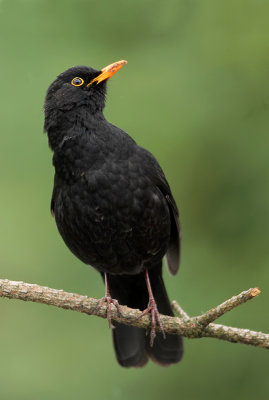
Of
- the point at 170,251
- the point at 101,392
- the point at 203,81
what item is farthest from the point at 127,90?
the point at 101,392

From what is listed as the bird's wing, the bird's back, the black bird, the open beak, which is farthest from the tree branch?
the open beak

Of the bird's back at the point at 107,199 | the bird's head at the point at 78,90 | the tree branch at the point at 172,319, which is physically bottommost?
the tree branch at the point at 172,319

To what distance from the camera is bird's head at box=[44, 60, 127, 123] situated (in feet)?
17.6

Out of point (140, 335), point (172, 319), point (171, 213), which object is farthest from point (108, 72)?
point (140, 335)

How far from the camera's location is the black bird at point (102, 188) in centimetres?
507

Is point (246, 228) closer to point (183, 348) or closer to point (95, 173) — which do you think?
point (183, 348)

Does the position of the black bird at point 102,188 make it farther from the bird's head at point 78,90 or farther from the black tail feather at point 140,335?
the black tail feather at point 140,335

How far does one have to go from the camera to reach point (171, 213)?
18.6ft

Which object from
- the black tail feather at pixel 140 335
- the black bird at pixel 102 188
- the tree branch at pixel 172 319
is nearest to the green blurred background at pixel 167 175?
the black tail feather at pixel 140 335

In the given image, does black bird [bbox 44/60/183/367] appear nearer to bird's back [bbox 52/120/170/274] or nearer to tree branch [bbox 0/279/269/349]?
bird's back [bbox 52/120/170/274]

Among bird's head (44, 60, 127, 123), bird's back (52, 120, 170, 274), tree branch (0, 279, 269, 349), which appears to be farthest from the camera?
bird's head (44, 60, 127, 123)

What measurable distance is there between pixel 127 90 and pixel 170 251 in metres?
1.62

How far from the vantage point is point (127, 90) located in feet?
21.6

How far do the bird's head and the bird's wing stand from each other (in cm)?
58
